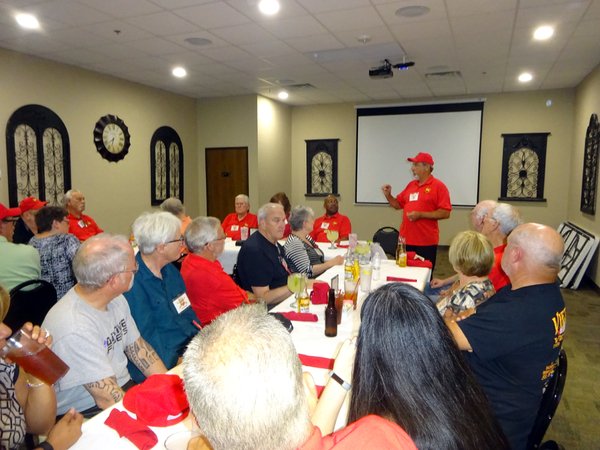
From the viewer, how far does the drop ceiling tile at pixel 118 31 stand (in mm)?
4047

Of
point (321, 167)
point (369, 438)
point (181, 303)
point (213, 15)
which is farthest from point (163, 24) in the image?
point (321, 167)

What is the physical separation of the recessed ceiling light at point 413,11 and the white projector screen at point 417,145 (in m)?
4.28

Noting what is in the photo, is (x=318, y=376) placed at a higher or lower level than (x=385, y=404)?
lower

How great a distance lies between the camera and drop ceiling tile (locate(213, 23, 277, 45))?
4.15m

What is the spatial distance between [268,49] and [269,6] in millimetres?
1294

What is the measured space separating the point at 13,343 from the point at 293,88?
6.56m

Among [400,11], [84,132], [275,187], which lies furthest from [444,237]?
[84,132]

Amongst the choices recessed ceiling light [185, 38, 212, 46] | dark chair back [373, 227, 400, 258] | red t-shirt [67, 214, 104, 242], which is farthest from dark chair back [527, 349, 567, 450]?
red t-shirt [67, 214, 104, 242]

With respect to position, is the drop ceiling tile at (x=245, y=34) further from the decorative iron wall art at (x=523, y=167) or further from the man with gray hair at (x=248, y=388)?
the decorative iron wall art at (x=523, y=167)

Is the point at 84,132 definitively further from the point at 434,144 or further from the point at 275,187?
the point at 434,144

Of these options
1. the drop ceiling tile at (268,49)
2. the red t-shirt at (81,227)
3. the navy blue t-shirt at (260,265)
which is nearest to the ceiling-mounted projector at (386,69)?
the drop ceiling tile at (268,49)

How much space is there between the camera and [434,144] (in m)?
7.82

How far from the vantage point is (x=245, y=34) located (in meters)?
4.33

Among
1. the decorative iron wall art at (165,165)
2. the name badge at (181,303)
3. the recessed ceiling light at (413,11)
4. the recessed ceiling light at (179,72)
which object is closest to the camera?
the name badge at (181,303)
